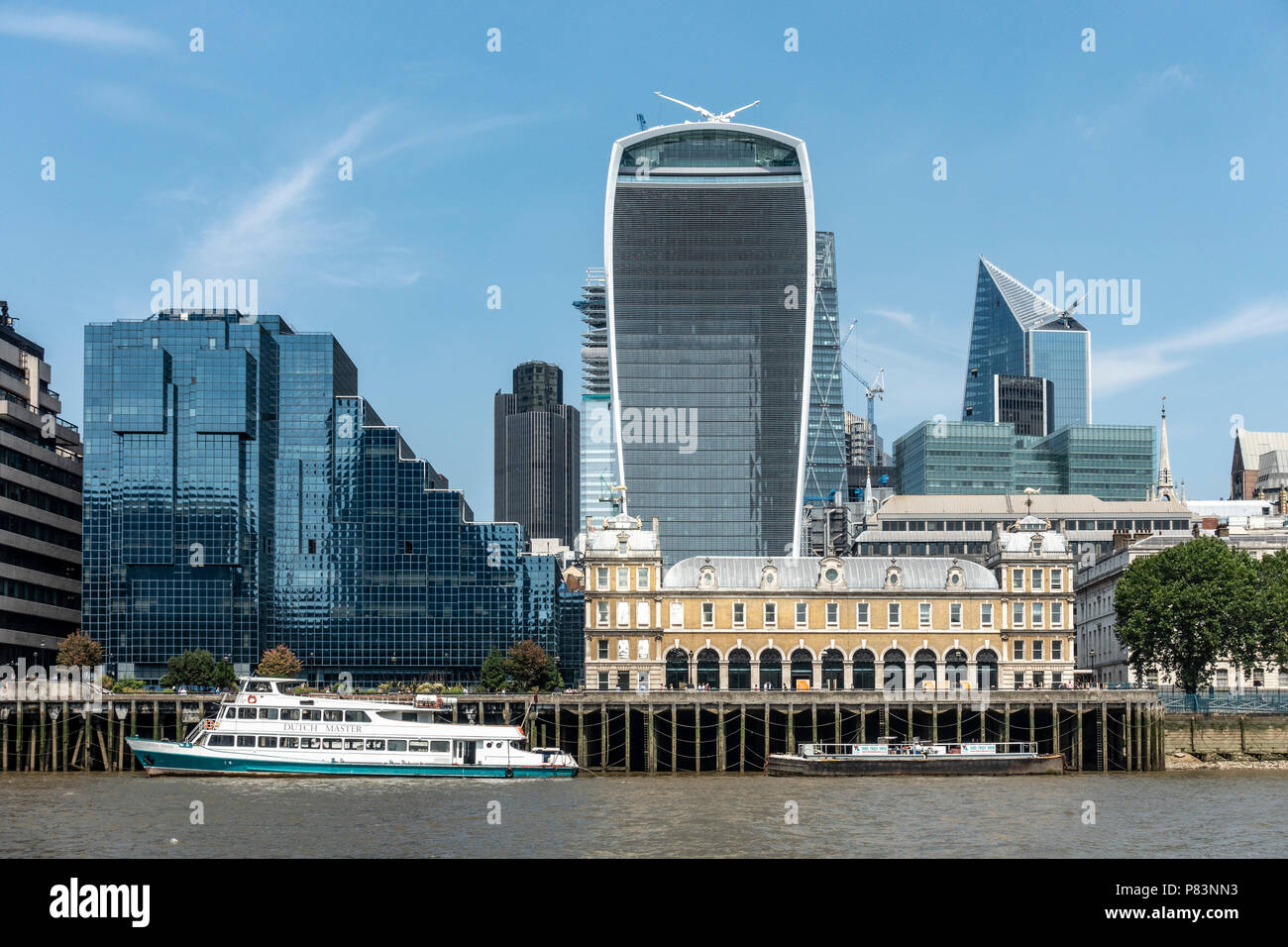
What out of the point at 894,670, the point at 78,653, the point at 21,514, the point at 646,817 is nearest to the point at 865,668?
the point at 894,670

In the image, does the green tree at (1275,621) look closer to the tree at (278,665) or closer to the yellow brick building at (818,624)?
the yellow brick building at (818,624)

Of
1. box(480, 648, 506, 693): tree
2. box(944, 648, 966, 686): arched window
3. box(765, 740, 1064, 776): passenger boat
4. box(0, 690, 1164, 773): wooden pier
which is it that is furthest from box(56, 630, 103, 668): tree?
box(944, 648, 966, 686): arched window

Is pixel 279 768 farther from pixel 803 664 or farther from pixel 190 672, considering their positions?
pixel 803 664

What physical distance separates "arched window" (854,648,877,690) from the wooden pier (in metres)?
25.4

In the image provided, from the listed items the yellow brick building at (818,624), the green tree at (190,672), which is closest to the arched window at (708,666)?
the yellow brick building at (818,624)

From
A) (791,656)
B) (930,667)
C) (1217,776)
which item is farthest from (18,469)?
(1217,776)

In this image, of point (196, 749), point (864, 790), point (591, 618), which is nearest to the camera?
point (864, 790)

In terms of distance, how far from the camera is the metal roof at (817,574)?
169125 mm

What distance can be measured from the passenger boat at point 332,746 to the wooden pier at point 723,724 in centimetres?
1227

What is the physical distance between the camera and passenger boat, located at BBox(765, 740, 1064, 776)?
122000 mm

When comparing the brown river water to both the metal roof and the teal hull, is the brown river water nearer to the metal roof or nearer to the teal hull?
the teal hull

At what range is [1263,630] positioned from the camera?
14588 centimetres
